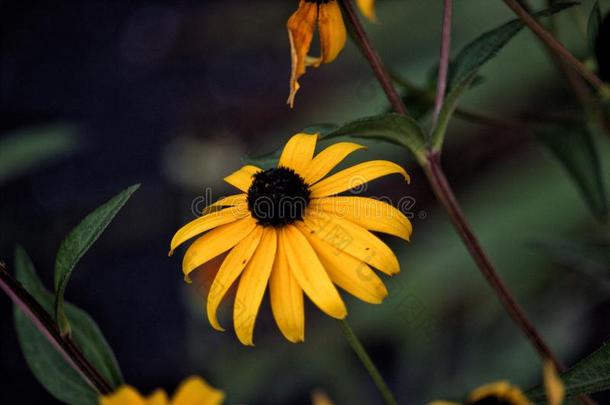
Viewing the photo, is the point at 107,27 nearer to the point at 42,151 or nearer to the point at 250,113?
the point at 250,113

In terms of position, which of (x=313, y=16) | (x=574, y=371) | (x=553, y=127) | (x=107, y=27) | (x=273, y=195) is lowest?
(x=574, y=371)

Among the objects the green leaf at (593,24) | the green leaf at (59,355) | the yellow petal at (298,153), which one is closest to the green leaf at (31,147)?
the green leaf at (59,355)

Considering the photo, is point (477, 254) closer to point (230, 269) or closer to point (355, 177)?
point (355, 177)

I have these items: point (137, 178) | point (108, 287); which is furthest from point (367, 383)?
point (137, 178)

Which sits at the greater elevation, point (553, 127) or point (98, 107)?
point (98, 107)

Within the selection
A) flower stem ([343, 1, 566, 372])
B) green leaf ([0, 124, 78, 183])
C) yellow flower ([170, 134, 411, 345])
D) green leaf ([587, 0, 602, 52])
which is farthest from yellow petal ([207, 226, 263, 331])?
green leaf ([0, 124, 78, 183])

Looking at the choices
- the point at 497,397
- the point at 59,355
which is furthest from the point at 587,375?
the point at 59,355

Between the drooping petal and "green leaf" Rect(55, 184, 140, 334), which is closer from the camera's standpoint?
"green leaf" Rect(55, 184, 140, 334)

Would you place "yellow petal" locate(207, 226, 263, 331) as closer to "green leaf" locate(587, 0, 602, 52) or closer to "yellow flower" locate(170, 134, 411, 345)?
"yellow flower" locate(170, 134, 411, 345)
